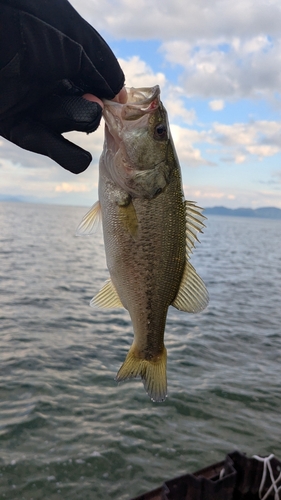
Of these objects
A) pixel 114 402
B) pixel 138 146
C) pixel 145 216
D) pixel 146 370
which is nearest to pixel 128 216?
pixel 145 216

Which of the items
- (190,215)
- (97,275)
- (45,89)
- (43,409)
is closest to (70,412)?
(43,409)

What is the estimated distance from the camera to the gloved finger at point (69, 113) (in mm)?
3123

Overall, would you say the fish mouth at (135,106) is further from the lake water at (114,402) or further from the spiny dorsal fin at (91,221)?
the lake water at (114,402)

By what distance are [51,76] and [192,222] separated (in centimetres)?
171

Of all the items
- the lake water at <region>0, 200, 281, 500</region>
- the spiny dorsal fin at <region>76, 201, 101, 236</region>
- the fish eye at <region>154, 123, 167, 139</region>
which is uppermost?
the fish eye at <region>154, 123, 167, 139</region>

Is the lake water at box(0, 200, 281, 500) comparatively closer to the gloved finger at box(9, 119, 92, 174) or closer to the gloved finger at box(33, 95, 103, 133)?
the gloved finger at box(9, 119, 92, 174)

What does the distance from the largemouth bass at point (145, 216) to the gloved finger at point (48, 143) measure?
22 centimetres

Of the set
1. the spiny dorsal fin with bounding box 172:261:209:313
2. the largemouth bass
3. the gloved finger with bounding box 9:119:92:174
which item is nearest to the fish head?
the largemouth bass

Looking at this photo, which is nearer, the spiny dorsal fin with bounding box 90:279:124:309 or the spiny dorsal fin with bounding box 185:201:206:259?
the spiny dorsal fin with bounding box 185:201:206:259

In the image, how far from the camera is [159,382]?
387 centimetres

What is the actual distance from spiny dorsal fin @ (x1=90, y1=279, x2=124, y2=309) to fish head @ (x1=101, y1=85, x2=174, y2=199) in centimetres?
102

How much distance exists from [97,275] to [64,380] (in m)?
17.2

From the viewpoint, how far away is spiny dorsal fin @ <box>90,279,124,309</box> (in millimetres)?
3881

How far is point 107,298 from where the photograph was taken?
3.92 metres
